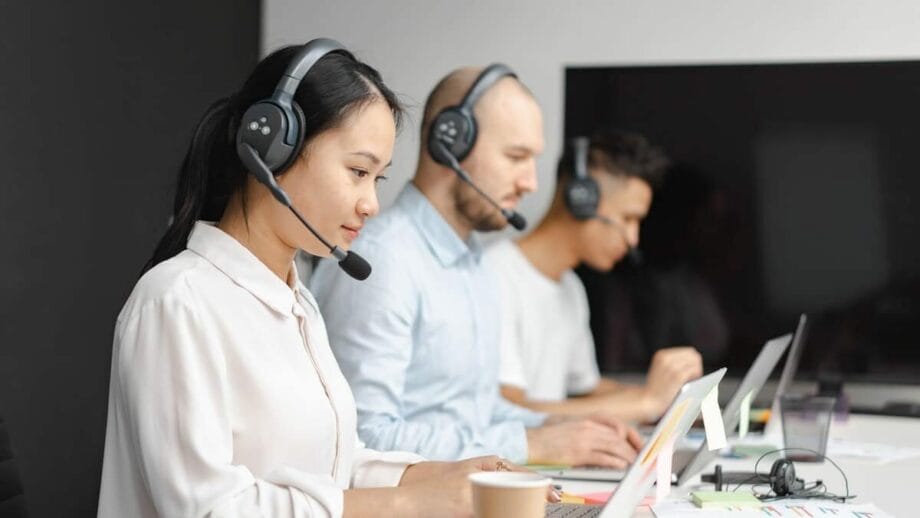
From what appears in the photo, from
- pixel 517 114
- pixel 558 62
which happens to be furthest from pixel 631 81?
pixel 517 114

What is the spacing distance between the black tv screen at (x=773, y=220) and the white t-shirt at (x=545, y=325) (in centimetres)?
6

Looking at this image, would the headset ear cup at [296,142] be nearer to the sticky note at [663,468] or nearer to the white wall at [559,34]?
the sticky note at [663,468]

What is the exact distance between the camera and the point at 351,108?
1478mm

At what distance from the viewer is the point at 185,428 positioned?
48.2 inches

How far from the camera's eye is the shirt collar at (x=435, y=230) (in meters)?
2.32

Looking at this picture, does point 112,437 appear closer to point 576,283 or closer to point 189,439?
point 189,439

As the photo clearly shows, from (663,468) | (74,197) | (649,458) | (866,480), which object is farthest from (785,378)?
(74,197)

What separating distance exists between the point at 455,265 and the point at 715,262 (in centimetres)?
118

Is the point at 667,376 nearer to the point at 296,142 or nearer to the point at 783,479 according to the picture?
the point at 783,479

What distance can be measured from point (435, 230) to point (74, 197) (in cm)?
86

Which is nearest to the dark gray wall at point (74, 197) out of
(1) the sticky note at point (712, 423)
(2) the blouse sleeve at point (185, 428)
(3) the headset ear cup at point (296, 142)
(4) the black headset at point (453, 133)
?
(4) the black headset at point (453, 133)

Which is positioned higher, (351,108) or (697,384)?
(351,108)

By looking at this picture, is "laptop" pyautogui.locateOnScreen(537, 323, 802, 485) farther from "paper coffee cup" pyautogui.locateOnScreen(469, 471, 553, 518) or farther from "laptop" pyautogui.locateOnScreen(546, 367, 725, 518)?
"paper coffee cup" pyautogui.locateOnScreen(469, 471, 553, 518)

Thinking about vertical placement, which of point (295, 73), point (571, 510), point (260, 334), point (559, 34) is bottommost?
point (571, 510)
